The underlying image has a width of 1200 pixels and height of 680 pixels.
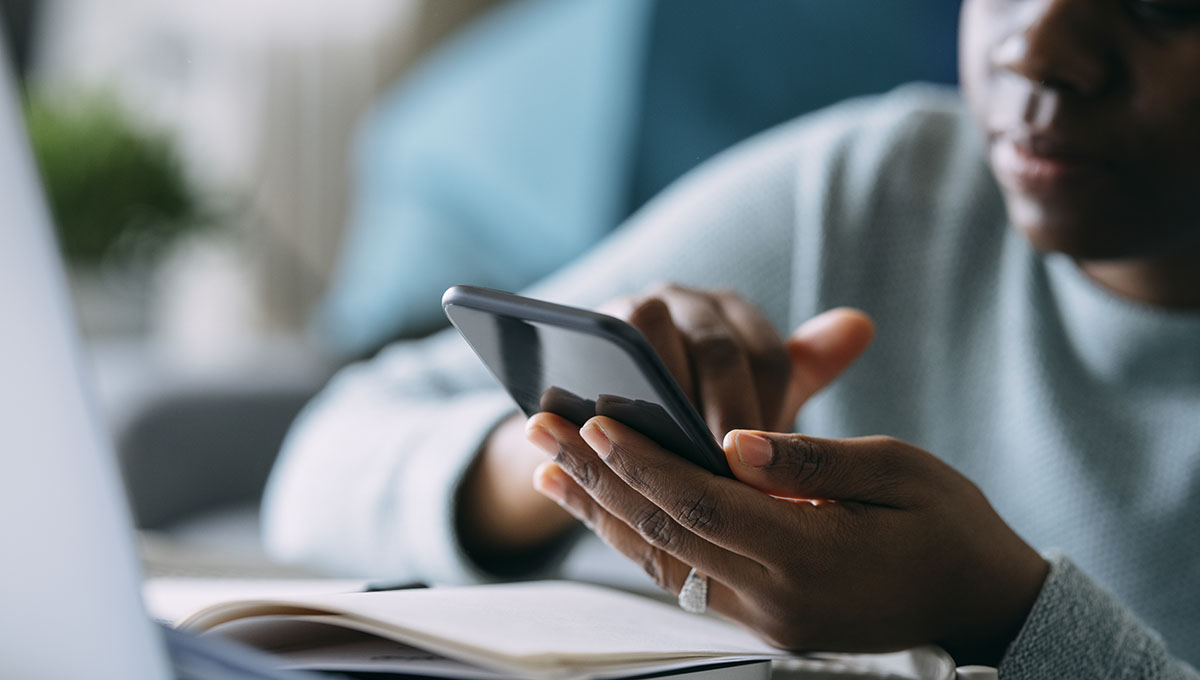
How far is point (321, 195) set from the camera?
186cm

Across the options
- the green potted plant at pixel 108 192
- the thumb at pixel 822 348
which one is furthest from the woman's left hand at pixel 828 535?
the green potted plant at pixel 108 192

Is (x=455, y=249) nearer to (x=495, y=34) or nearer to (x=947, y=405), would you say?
(x=495, y=34)

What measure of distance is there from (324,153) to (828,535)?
1723 mm

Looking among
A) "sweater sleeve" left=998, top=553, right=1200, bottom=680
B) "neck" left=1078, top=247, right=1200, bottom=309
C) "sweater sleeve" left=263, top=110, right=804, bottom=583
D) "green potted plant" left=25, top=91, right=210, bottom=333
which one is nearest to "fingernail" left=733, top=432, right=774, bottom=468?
"sweater sleeve" left=998, top=553, right=1200, bottom=680

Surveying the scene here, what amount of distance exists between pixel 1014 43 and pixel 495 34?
102cm

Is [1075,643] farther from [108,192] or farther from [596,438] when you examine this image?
[108,192]

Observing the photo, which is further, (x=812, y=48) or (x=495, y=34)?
(x=495, y=34)

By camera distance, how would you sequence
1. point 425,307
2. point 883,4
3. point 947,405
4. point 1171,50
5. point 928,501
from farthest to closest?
point 425,307, point 883,4, point 947,405, point 1171,50, point 928,501

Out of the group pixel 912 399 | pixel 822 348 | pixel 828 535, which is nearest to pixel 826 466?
pixel 828 535

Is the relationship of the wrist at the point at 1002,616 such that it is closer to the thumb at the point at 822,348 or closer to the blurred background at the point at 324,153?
the thumb at the point at 822,348

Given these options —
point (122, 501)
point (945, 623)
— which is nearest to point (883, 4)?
point (945, 623)

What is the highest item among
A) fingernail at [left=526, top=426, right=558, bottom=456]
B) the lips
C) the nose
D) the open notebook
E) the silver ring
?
the nose

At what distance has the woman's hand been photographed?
345 millimetres

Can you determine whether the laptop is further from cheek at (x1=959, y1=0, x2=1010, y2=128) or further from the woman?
cheek at (x1=959, y1=0, x2=1010, y2=128)
